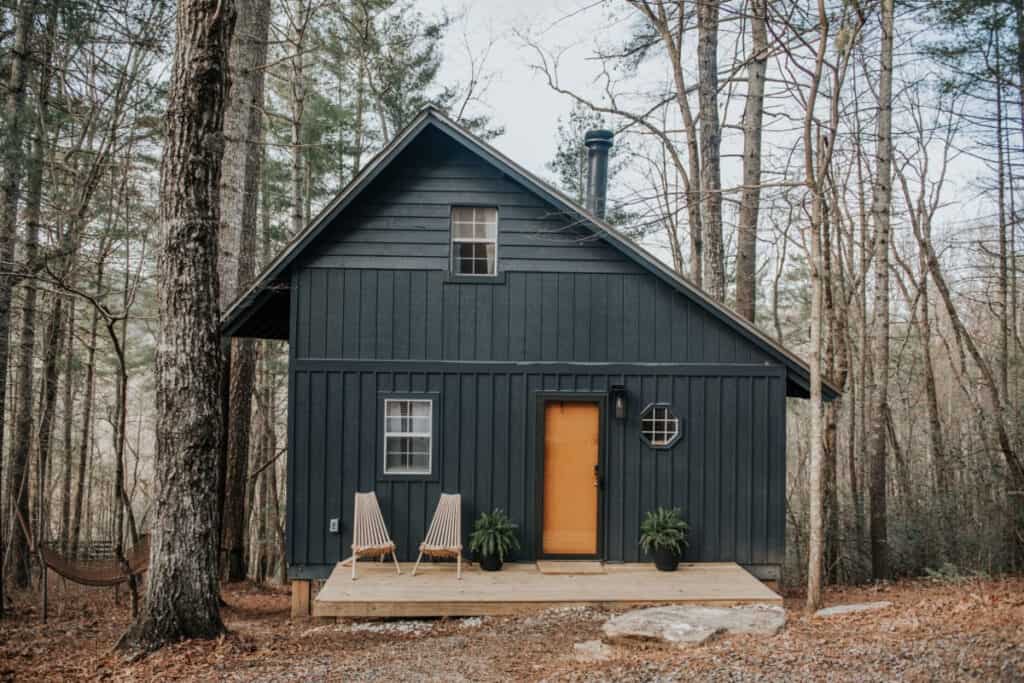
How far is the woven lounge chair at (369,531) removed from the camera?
28.5ft

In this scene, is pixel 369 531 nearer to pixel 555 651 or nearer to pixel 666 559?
pixel 555 651

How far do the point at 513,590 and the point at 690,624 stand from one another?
2.16m

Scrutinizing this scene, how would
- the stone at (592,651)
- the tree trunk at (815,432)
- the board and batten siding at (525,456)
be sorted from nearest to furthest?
the stone at (592,651) → the tree trunk at (815,432) → the board and batten siding at (525,456)

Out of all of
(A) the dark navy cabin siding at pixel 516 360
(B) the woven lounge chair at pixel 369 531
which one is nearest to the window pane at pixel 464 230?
(A) the dark navy cabin siding at pixel 516 360

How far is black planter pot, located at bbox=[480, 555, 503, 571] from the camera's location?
29.1 feet

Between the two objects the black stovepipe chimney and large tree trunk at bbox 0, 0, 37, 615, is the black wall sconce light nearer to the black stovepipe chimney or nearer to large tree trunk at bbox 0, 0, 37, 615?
the black stovepipe chimney

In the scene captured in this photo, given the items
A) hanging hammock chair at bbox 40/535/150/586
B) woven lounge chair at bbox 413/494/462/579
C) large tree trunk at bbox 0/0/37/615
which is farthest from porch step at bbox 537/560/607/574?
large tree trunk at bbox 0/0/37/615

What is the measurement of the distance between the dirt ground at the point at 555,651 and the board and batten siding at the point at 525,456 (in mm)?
1570

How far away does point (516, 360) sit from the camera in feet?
30.7

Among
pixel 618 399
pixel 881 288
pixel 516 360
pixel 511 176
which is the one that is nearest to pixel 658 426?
pixel 618 399

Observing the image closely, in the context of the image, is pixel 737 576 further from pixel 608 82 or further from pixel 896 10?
pixel 608 82

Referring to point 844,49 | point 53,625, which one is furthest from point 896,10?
point 53,625

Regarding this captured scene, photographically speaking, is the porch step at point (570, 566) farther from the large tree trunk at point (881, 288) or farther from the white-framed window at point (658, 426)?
the large tree trunk at point (881, 288)

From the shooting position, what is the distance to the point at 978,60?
1108cm
